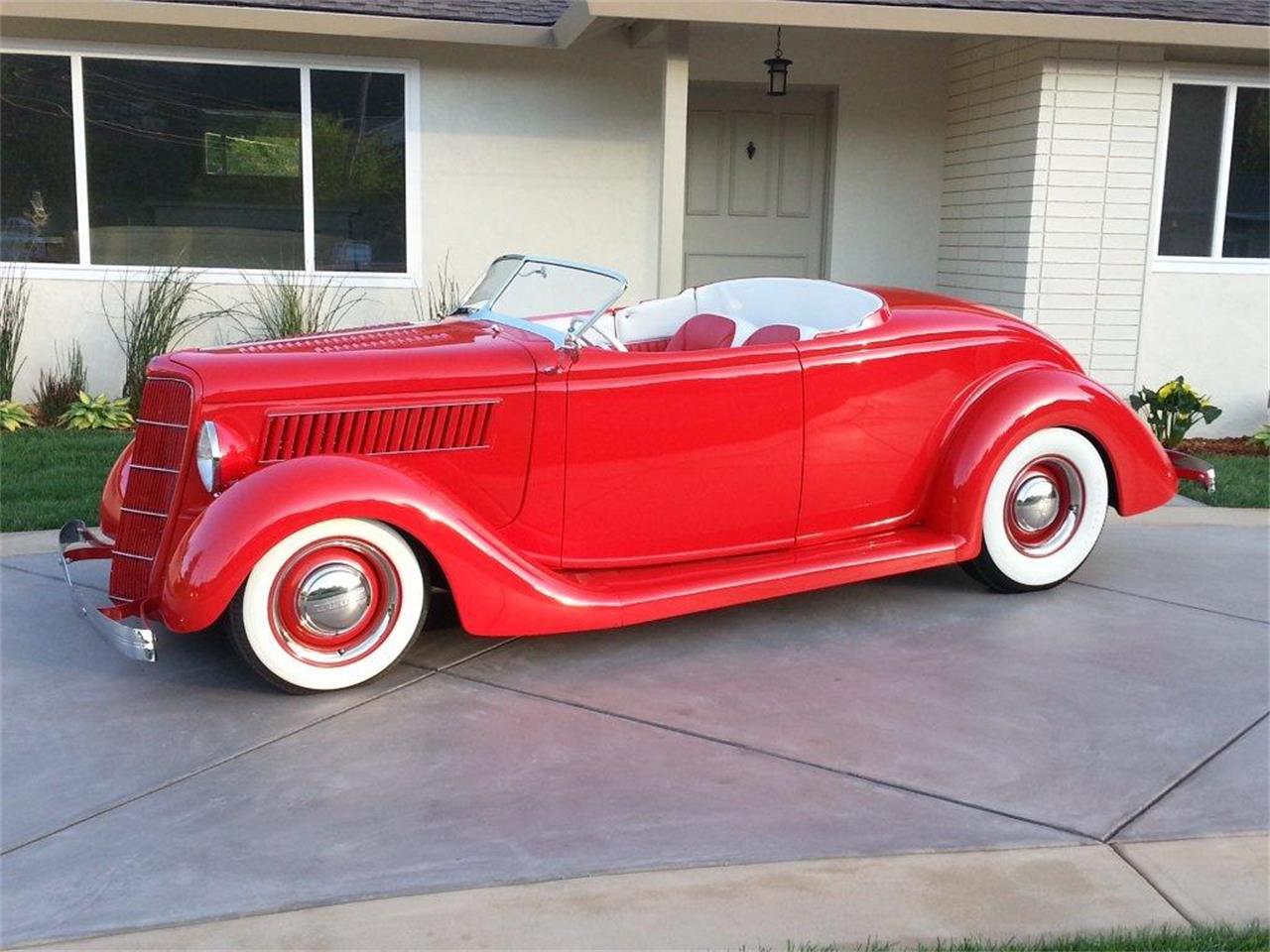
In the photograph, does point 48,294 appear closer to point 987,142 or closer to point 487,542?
point 487,542

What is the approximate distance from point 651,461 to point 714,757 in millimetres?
1244

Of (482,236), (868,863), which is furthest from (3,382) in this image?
(868,863)

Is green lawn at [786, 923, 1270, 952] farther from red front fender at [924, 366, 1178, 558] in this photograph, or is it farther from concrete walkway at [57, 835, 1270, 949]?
red front fender at [924, 366, 1178, 558]

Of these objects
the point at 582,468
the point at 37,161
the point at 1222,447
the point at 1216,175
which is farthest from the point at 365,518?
the point at 1216,175

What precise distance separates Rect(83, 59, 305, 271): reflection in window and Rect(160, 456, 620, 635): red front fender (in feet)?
18.9

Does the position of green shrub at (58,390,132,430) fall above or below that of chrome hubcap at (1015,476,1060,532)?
below

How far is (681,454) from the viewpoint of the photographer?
4512 mm

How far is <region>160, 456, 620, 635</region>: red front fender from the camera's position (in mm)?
3742

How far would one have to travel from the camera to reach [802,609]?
16.4 feet

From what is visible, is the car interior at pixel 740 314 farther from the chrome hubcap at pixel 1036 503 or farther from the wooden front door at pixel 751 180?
the wooden front door at pixel 751 180

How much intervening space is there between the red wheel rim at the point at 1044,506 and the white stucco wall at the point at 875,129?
5.07 meters

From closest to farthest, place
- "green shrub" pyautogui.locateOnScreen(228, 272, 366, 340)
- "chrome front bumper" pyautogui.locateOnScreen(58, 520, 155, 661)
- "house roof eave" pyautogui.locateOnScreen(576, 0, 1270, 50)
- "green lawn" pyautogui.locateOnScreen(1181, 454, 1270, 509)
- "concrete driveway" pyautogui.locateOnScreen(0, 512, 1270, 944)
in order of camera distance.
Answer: "concrete driveway" pyautogui.locateOnScreen(0, 512, 1270, 944), "chrome front bumper" pyautogui.locateOnScreen(58, 520, 155, 661), "green lawn" pyautogui.locateOnScreen(1181, 454, 1270, 509), "house roof eave" pyautogui.locateOnScreen(576, 0, 1270, 50), "green shrub" pyautogui.locateOnScreen(228, 272, 366, 340)

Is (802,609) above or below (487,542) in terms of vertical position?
below

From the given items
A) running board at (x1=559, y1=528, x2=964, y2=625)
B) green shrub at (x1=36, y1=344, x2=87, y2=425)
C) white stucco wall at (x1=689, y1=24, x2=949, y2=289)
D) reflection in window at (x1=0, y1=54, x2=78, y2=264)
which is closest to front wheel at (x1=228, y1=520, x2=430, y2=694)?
running board at (x1=559, y1=528, x2=964, y2=625)
